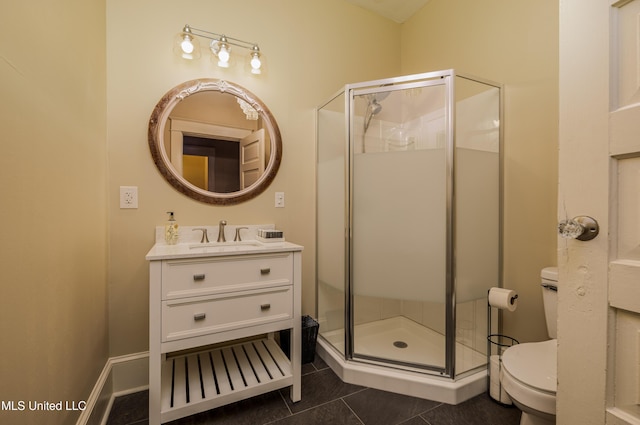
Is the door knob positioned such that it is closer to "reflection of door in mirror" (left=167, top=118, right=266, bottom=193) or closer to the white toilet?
the white toilet

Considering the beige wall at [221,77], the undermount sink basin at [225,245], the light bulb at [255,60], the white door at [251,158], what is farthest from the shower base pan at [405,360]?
the light bulb at [255,60]

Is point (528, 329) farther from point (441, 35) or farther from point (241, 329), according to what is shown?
point (441, 35)

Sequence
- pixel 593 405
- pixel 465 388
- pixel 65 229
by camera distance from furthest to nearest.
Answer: pixel 465 388 < pixel 65 229 < pixel 593 405

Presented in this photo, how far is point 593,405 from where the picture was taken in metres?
0.66

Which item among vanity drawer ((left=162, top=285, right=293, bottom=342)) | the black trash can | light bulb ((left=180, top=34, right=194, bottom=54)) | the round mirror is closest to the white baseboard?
vanity drawer ((left=162, top=285, right=293, bottom=342))

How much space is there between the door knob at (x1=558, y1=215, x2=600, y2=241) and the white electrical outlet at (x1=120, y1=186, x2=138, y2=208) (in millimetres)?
1948

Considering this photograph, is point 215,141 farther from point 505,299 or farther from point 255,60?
point 505,299

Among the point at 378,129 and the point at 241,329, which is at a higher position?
the point at 378,129

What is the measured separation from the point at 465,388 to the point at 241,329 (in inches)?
49.6

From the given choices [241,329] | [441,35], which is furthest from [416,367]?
[441,35]

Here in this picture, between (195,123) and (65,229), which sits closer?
(65,229)

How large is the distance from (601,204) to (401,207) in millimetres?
1158

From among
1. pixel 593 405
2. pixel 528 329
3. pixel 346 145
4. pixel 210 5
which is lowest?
pixel 528 329

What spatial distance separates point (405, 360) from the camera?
1.76 metres
